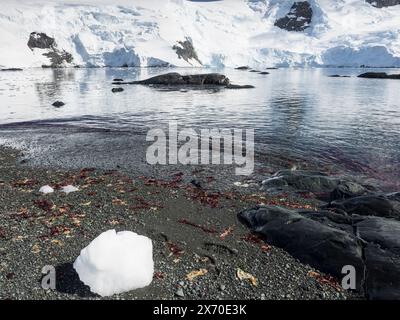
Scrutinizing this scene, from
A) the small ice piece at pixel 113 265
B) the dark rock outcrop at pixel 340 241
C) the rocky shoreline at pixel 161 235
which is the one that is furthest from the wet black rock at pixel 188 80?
the small ice piece at pixel 113 265

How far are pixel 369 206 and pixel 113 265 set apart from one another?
10.5 metres

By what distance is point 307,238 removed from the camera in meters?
12.0

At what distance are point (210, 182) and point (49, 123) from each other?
21.2m

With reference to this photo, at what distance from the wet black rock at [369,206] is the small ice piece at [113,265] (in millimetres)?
9017

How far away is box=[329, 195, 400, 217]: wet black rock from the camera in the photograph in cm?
1464

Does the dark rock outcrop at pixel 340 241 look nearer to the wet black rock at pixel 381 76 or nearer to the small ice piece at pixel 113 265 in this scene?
the small ice piece at pixel 113 265

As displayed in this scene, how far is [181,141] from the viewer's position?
2709cm

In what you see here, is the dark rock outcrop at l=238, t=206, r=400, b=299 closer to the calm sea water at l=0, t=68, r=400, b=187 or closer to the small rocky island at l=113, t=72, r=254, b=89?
the calm sea water at l=0, t=68, r=400, b=187

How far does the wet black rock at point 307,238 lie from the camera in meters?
10.9

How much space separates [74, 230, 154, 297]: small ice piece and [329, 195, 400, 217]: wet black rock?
9.02 meters

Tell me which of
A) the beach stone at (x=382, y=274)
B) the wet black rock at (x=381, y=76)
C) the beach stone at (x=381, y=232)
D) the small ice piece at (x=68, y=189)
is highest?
the wet black rock at (x=381, y=76)

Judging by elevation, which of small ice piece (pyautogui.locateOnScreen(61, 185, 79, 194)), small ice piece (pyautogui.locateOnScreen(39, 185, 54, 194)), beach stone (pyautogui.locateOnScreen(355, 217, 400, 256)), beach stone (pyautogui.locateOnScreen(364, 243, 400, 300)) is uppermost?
small ice piece (pyautogui.locateOnScreen(39, 185, 54, 194))

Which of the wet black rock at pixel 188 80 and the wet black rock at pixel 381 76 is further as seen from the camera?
the wet black rock at pixel 381 76

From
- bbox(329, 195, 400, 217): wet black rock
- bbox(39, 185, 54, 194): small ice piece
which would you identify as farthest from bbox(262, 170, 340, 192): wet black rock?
bbox(39, 185, 54, 194): small ice piece
